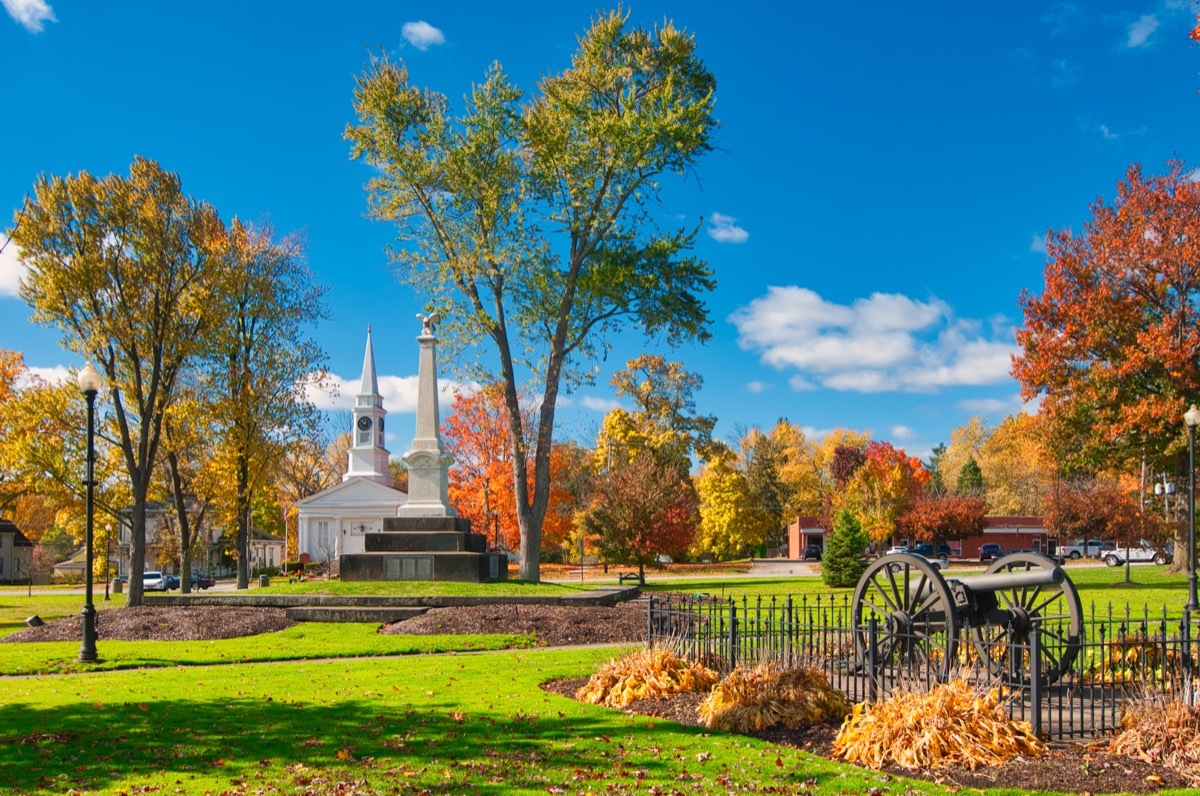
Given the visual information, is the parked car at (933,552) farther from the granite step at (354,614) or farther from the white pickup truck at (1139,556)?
the granite step at (354,614)

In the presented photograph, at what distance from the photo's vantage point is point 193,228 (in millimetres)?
26922

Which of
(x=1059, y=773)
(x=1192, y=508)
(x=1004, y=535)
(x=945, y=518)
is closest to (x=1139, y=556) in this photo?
(x=1004, y=535)

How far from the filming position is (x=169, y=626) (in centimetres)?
1909

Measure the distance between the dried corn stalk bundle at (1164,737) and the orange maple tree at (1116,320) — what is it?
25.1m

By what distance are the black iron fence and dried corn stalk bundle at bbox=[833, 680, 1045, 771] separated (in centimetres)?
36

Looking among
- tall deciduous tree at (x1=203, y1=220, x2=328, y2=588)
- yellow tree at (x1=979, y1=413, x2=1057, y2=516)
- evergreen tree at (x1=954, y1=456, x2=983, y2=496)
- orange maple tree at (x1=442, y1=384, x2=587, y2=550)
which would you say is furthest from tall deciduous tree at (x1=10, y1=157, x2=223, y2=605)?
evergreen tree at (x1=954, y1=456, x2=983, y2=496)

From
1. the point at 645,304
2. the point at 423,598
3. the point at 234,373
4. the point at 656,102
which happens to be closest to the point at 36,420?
the point at 234,373

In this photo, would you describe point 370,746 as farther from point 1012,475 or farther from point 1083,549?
point 1012,475

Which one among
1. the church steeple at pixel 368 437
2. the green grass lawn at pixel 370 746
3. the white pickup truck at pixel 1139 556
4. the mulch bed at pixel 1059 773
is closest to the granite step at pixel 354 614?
the green grass lawn at pixel 370 746

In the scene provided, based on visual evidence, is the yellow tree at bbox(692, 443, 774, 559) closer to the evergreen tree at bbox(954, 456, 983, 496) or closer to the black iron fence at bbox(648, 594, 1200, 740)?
the evergreen tree at bbox(954, 456, 983, 496)

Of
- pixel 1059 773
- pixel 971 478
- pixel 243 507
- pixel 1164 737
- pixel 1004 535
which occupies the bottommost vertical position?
pixel 1004 535

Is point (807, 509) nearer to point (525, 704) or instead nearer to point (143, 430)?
point (143, 430)

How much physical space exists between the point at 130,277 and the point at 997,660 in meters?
23.2

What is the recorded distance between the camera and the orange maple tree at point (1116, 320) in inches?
1219
